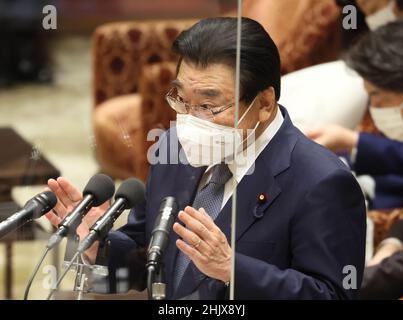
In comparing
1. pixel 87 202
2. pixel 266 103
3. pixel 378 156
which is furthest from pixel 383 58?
pixel 87 202

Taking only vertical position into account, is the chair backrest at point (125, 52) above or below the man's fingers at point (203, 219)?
above

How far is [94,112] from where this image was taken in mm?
2697

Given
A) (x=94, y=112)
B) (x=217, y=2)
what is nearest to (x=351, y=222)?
(x=217, y=2)

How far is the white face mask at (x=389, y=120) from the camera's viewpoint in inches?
117

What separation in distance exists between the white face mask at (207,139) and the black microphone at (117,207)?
0.14m

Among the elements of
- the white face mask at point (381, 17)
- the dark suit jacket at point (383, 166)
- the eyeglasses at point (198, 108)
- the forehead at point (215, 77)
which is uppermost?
the forehead at point (215, 77)

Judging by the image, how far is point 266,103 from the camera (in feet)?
7.06

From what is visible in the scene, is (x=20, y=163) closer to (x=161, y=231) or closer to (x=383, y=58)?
(x=161, y=231)

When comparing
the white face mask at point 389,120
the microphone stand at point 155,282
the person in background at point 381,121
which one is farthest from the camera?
the white face mask at point 389,120

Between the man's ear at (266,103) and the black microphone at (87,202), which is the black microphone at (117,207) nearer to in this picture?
the black microphone at (87,202)

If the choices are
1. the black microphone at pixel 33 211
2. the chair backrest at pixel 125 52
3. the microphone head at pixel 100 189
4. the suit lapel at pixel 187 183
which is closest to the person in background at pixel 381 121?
the chair backrest at pixel 125 52

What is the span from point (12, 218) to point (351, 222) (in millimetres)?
683
